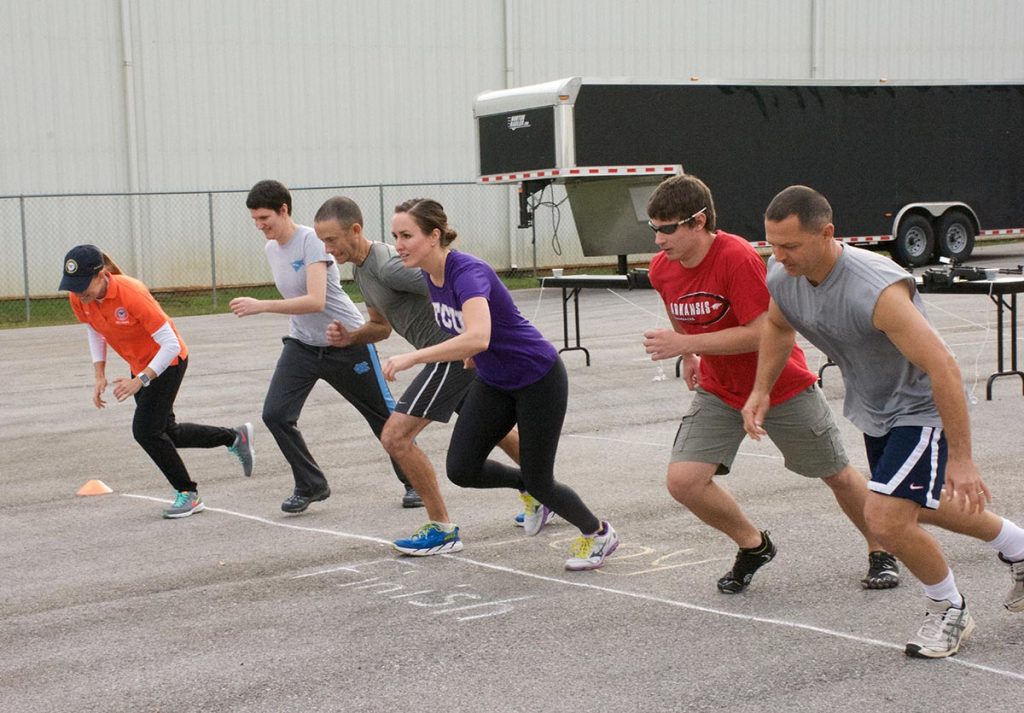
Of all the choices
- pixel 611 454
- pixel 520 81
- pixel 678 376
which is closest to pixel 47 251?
pixel 520 81

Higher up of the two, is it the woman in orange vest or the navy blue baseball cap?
the navy blue baseball cap

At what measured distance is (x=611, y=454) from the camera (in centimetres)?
973

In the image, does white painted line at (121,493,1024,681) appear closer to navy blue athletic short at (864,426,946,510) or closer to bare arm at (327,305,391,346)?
navy blue athletic short at (864,426,946,510)

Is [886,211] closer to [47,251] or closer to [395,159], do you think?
[395,159]

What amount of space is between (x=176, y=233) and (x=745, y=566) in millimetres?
20514

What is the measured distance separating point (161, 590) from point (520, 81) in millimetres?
22740

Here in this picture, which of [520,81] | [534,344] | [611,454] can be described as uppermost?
[520,81]

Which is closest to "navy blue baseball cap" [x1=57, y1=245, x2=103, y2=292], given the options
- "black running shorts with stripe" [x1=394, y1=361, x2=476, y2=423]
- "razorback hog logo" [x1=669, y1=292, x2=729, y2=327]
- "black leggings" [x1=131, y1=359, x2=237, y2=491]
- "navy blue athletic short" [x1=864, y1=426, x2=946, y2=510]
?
"black leggings" [x1=131, y1=359, x2=237, y2=491]

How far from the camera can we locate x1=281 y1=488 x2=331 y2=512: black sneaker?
8.05 metres

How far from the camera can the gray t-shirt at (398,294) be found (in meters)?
7.34

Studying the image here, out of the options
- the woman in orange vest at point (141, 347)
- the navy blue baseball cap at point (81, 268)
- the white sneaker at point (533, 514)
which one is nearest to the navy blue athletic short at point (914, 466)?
the white sneaker at point (533, 514)

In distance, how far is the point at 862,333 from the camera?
5.00 metres

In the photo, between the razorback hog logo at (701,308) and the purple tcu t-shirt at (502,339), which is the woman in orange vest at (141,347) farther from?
the razorback hog logo at (701,308)

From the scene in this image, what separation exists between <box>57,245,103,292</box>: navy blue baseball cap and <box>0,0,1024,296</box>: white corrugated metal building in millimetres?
15683
